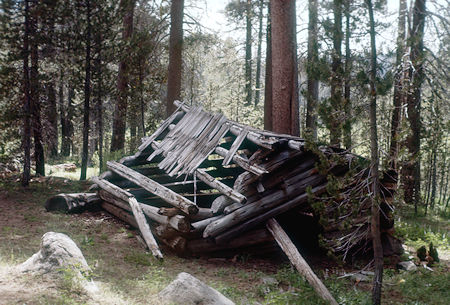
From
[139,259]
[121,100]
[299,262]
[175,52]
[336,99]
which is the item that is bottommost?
[139,259]

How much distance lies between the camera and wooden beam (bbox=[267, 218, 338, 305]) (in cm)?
634

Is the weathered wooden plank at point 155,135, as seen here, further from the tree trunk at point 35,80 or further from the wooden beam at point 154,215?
the tree trunk at point 35,80

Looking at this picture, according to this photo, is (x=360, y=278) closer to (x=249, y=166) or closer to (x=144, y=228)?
(x=249, y=166)

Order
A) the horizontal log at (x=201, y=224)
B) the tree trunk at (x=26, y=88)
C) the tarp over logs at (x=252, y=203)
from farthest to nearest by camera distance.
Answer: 1. the tree trunk at (x=26, y=88)
2. the horizontal log at (x=201, y=224)
3. the tarp over logs at (x=252, y=203)

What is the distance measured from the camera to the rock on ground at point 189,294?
16.7 ft

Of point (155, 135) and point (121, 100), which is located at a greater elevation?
point (121, 100)

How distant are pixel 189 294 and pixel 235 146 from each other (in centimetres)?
396

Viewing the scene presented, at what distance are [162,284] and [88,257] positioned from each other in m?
1.80

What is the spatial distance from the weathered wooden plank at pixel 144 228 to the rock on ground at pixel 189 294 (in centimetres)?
237

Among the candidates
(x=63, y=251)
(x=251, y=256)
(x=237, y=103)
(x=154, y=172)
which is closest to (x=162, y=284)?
(x=63, y=251)

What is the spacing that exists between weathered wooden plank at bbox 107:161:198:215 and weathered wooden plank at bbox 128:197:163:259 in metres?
0.51

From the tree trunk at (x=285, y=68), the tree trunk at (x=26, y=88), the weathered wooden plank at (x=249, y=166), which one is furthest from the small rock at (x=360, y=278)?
the tree trunk at (x=26, y=88)

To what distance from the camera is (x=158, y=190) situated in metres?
9.25

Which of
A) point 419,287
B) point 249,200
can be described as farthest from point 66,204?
point 419,287
